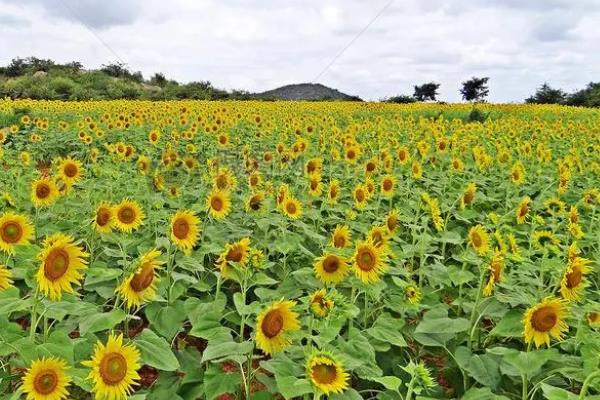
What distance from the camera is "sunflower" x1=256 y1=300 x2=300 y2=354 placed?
2.02 meters

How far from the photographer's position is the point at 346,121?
43.1 ft

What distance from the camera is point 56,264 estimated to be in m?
2.07

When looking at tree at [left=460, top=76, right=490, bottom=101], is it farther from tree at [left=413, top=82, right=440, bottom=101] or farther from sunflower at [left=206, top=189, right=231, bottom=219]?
sunflower at [left=206, top=189, right=231, bottom=219]

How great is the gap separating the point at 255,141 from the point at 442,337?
6.21 metres

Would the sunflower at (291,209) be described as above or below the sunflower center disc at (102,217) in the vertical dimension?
below

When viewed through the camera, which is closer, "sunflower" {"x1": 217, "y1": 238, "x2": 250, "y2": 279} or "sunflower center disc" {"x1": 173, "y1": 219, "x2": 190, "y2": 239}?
"sunflower" {"x1": 217, "y1": 238, "x2": 250, "y2": 279}

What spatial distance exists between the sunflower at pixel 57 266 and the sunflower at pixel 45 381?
33 cm

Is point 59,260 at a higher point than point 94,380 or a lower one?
higher

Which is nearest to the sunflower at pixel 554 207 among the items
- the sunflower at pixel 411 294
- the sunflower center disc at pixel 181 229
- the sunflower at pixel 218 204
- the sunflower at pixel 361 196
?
the sunflower at pixel 361 196

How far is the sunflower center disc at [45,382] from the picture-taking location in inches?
68.7

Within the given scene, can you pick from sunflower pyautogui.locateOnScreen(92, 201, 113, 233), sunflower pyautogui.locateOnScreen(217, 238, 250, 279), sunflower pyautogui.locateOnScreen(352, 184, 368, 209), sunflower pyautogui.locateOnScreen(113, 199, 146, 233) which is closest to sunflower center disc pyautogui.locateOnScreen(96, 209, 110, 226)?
sunflower pyautogui.locateOnScreen(92, 201, 113, 233)

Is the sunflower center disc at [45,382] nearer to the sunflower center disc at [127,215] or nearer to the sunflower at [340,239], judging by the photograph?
the sunflower center disc at [127,215]

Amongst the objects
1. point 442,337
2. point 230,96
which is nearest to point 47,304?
point 442,337

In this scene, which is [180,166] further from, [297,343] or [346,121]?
[346,121]
